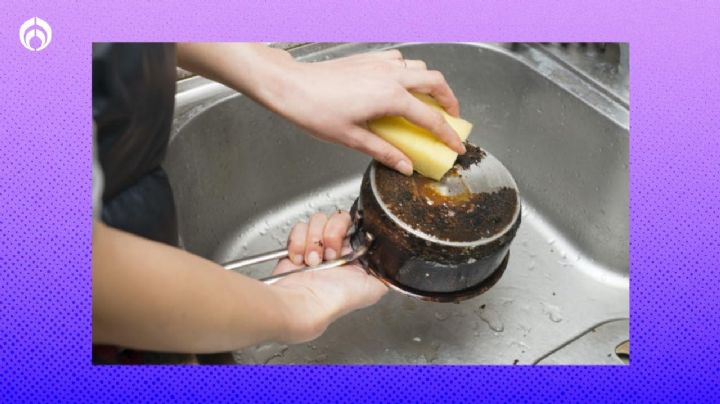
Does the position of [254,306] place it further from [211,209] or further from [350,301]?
[211,209]

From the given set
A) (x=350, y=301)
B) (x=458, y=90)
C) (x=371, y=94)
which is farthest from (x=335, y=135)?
(x=458, y=90)

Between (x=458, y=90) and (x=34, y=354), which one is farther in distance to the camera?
(x=458, y=90)

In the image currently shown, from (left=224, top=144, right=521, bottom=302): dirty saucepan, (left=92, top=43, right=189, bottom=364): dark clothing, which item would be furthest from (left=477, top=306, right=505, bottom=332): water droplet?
(left=92, top=43, right=189, bottom=364): dark clothing

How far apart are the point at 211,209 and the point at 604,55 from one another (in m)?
0.70

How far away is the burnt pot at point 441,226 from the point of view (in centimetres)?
78

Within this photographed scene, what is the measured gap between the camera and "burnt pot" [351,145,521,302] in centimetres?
78

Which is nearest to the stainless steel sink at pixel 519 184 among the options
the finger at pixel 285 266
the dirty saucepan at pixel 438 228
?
the finger at pixel 285 266

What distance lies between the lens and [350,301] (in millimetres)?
843

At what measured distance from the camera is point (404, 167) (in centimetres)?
83

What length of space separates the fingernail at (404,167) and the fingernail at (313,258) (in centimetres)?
17

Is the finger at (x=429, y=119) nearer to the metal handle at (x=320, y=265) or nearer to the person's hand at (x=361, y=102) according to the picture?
the person's hand at (x=361, y=102)

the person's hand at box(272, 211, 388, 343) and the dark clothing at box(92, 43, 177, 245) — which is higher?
the dark clothing at box(92, 43, 177, 245)

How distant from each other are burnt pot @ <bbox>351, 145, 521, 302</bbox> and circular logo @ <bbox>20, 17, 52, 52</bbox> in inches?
15.9

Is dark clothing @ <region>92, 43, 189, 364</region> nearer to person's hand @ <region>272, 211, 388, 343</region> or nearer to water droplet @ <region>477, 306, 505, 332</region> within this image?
person's hand @ <region>272, 211, 388, 343</region>
